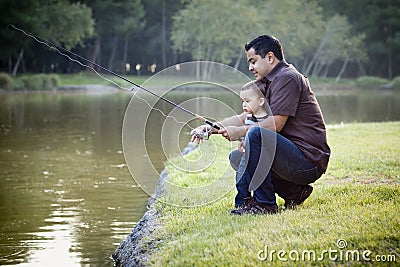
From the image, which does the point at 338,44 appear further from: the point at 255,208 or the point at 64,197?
the point at 255,208

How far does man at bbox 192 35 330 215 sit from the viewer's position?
19.0 ft

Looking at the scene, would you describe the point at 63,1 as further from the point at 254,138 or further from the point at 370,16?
the point at 254,138

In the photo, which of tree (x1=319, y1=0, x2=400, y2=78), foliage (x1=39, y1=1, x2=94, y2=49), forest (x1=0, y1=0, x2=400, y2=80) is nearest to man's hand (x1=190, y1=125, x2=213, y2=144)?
foliage (x1=39, y1=1, x2=94, y2=49)

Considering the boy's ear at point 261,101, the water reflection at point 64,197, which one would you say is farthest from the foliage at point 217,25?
the boy's ear at point 261,101

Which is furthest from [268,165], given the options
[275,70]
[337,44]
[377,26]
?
[377,26]

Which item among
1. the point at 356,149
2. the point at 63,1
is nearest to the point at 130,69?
the point at 63,1

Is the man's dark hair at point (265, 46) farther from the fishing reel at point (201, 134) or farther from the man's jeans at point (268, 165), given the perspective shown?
the fishing reel at point (201, 134)

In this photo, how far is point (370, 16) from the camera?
240 ft

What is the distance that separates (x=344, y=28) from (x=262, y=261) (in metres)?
67.2

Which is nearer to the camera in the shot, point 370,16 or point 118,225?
point 118,225

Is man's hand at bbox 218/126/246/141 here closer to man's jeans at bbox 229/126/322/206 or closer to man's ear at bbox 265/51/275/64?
man's jeans at bbox 229/126/322/206

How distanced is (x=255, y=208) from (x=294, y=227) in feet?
2.14

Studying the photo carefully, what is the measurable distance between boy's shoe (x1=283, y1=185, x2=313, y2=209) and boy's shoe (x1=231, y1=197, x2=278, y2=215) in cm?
27

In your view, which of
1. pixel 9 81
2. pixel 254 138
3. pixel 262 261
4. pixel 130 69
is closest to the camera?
pixel 262 261
